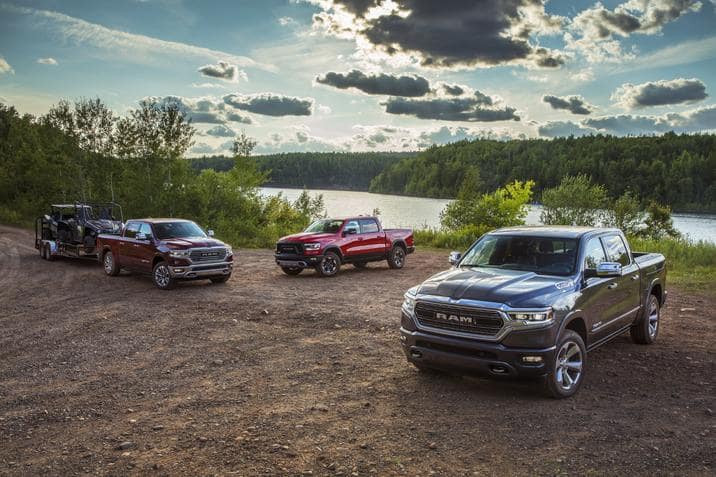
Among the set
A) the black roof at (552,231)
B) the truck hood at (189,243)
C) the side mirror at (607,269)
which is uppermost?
the black roof at (552,231)

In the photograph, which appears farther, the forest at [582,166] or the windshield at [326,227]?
the forest at [582,166]

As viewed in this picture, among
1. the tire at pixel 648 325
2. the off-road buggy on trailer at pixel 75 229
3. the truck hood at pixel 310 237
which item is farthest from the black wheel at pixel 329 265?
the tire at pixel 648 325

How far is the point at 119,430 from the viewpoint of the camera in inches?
210

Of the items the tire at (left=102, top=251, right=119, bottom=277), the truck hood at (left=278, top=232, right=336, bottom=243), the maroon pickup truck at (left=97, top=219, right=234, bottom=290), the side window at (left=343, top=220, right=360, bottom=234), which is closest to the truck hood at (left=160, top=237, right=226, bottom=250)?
the maroon pickup truck at (left=97, top=219, right=234, bottom=290)

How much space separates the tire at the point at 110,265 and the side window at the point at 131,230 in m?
1.06

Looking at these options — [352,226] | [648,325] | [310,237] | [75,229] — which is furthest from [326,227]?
[648,325]

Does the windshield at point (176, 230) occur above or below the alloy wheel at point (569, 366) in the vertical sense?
above

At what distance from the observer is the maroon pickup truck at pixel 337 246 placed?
631 inches

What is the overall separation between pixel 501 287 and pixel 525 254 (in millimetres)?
1188

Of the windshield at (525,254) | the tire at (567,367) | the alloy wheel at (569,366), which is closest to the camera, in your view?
the tire at (567,367)

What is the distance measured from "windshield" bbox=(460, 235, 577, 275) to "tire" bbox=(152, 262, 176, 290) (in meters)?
8.92

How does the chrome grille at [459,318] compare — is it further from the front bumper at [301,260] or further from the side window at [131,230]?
the side window at [131,230]

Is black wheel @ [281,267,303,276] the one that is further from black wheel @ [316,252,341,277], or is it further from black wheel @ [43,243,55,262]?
black wheel @ [43,243,55,262]

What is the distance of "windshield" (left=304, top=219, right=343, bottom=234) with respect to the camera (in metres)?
16.7
